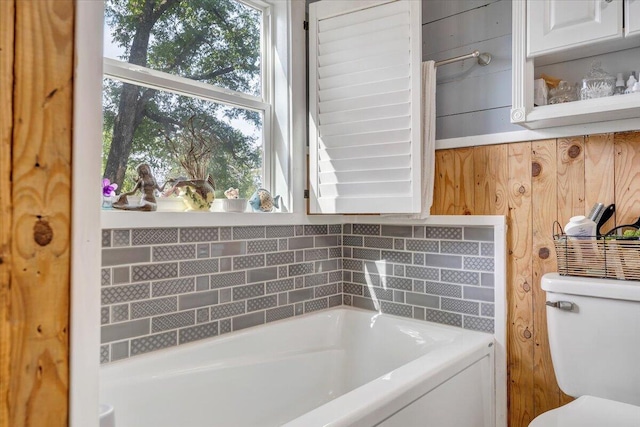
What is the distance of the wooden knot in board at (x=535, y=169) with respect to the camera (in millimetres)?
1870

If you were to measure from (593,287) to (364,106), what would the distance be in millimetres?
1181

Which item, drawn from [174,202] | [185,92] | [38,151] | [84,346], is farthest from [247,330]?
[38,151]

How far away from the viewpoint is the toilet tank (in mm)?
1494

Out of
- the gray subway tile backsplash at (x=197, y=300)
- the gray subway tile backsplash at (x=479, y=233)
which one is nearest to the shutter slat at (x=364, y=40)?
the gray subway tile backsplash at (x=479, y=233)

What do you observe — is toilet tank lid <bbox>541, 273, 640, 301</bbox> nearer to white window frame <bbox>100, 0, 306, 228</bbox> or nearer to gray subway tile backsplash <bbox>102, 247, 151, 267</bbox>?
white window frame <bbox>100, 0, 306, 228</bbox>

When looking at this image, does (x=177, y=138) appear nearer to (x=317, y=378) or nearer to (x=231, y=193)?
(x=231, y=193)

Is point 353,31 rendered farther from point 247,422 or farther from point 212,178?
point 247,422

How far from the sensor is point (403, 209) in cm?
200

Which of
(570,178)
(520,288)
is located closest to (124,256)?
(520,288)

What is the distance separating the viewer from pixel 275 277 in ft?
7.20

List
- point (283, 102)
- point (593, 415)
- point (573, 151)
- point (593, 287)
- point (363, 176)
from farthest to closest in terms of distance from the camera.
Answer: point (283, 102) → point (363, 176) → point (573, 151) → point (593, 287) → point (593, 415)

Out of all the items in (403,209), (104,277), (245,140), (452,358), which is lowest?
(452,358)

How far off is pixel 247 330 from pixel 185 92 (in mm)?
1083

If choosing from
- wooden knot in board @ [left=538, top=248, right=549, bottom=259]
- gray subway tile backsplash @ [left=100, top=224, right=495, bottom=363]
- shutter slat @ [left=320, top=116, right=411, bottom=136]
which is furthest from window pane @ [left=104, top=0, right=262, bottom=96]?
wooden knot in board @ [left=538, top=248, right=549, bottom=259]
